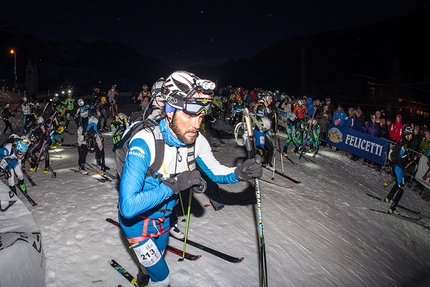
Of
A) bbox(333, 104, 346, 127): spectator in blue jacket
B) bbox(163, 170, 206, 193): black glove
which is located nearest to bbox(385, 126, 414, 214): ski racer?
bbox(333, 104, 346, 127): spectator in blue jacket

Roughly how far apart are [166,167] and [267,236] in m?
4.19

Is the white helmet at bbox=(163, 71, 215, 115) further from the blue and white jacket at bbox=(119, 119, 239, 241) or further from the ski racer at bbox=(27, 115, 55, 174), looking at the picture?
the ski racer at bbox=(27, 115, 55, 174)

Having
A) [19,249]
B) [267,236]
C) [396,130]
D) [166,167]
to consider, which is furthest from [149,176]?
[396,130]

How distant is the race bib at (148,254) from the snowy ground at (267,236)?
1722mm

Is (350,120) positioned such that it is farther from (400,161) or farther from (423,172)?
(400,161)

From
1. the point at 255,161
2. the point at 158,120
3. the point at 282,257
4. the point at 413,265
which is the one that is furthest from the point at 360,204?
the point at 158,120

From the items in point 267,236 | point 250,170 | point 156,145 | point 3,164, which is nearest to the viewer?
point 156,145

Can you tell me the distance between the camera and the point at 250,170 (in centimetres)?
319

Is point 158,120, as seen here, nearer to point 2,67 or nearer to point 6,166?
point 6,166

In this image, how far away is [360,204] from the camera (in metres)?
9.84

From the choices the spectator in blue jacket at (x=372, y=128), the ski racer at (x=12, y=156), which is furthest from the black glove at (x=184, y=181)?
the spectator in blue jacket at (x=372, y=128)

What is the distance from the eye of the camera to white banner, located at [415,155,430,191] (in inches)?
420

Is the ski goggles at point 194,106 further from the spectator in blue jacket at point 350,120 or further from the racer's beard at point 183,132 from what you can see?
the spectator in blue jacket at point 350,120

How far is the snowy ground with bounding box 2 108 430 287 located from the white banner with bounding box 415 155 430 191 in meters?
0.81
